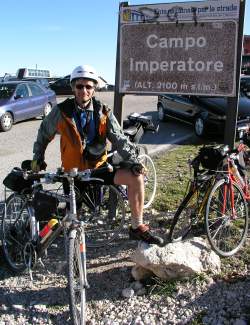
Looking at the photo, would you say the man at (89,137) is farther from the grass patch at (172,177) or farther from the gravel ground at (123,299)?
the grass patch at (172,177)

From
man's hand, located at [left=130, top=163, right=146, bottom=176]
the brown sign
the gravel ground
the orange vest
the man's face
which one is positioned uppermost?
the brown sign

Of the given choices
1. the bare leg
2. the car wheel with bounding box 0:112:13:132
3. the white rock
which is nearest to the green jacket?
the bare leg

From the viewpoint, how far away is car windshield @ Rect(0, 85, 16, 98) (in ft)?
50.8

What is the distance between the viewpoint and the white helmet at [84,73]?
4336 millimetres

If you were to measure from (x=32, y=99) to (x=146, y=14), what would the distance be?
37.0 feet

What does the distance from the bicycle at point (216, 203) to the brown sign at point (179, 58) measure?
0.85 meters

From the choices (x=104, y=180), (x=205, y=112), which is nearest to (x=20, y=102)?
(x=205, y=112)

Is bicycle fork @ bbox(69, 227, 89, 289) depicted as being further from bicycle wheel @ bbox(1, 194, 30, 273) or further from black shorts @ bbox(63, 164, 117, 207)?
bicycle wheel @ bbox(1, 194, 30, 273)

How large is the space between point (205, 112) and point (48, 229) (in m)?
9.41

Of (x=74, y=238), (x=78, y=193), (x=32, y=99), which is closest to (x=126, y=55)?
(x=78, y=193)

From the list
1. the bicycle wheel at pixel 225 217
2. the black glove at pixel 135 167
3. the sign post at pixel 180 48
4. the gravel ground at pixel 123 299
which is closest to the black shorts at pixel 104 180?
the black glove at pixel 135 167

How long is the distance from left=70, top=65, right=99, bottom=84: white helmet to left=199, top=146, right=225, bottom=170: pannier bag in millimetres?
1424

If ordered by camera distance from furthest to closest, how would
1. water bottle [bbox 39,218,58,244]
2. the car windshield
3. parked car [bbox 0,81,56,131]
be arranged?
the car windshield → parked car [bbox 0,81,56,131] → water bottle [bbox 39,218,58,244]

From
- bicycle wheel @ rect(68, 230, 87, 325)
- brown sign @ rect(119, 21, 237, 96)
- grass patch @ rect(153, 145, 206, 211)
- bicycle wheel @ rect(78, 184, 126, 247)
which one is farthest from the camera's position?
grass patch @ rect(153, 145, 206, 211)
